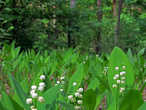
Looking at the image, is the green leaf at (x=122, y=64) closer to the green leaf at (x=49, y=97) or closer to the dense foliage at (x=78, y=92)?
the dense foliage at (x=78, y=92)

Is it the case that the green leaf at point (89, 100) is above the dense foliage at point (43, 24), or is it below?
above

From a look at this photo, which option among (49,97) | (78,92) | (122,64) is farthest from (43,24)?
(49,97)

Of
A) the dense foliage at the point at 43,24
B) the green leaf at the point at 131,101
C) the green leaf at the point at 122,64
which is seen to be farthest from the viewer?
the dense foliage at the point at 43,24

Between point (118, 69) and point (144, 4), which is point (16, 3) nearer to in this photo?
point (118, 69)

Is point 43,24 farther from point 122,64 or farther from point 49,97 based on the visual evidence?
point 49,97

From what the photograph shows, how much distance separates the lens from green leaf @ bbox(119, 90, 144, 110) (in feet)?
1.87

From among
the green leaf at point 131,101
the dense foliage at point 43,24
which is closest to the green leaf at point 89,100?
the green leaf at point 131,101

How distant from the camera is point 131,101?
22.7 inches

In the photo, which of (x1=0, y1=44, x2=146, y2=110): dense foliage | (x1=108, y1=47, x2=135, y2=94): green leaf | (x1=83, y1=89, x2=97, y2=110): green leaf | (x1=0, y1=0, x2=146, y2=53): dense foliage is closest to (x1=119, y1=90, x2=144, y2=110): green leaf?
(x1=0, y1=44, x2=146, y2=110): dense foliage

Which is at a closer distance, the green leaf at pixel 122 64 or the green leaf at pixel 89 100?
the green leaf at pixel 89 100

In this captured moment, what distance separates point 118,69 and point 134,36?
23.8 ft

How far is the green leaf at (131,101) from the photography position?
22.5 inches

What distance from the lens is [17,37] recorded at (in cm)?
478

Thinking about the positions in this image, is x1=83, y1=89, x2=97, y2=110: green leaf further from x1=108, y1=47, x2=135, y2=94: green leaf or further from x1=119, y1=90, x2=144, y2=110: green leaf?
x1=108, y1=47, x2=135, y2=94: green leaf
